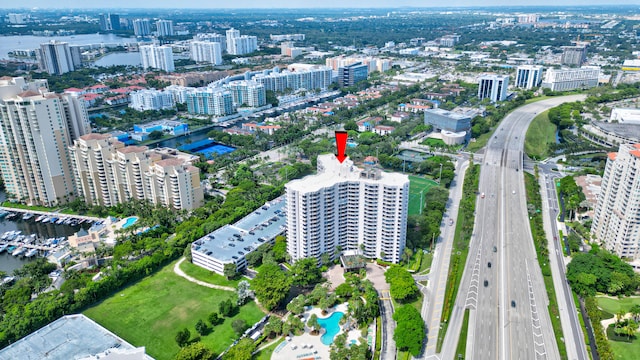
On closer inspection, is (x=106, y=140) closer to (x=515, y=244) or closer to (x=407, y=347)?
(x=407, y=347)

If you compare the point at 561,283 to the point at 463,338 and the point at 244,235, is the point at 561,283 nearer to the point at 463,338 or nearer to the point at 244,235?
the point at 463,338

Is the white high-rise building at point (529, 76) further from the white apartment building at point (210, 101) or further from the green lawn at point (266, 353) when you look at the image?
the green lawn at point (266, 353)

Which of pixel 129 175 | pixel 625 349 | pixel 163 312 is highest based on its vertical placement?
pixel 129 175

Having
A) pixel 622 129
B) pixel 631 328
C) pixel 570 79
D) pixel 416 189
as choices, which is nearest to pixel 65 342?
pixel 631 328

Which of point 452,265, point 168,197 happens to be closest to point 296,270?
point 452,265

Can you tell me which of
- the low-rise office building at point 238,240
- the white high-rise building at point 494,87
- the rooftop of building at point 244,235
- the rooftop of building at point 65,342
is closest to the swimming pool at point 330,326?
the low-rise office building at point 238,240

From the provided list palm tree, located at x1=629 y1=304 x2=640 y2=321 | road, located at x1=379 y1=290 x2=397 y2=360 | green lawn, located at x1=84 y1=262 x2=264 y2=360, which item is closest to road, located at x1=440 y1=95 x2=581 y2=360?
road, located at x1=379 y1=290 x2=397 y2=360
